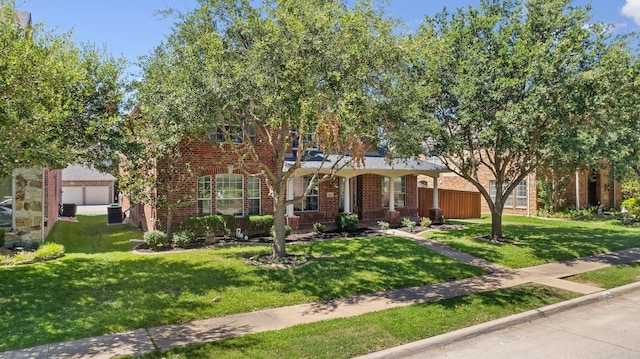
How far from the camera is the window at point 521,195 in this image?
94.5 ft

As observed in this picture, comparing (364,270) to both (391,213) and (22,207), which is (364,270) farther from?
(22,207)

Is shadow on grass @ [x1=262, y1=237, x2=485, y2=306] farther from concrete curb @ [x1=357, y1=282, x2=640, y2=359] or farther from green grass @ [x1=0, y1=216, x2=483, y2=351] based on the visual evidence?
concrete curb @ [x1=357, y1=282, x2=640, y2=359]

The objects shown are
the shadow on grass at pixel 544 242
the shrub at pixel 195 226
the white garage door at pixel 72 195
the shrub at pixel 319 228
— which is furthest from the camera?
the white garage door at pixel 72 195

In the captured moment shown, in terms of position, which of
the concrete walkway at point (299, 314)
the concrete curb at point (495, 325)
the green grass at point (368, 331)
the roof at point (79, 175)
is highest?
the roof at point (79, 175)

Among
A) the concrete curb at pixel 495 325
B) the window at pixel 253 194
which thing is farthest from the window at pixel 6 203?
the concrete curb at pixel 495 325

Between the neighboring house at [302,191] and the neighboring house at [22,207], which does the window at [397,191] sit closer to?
the neighboring house at [302,191]

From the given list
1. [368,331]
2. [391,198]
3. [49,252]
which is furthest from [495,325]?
[391,198]

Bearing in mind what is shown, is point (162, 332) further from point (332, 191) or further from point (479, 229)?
point (479, 229)

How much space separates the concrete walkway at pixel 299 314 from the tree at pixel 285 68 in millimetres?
3513

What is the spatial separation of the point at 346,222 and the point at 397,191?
554 cm

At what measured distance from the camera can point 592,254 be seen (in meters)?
14.9

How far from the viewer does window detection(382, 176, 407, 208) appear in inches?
872

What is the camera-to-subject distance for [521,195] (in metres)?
29.1

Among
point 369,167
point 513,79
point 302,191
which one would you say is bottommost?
point 302,191
